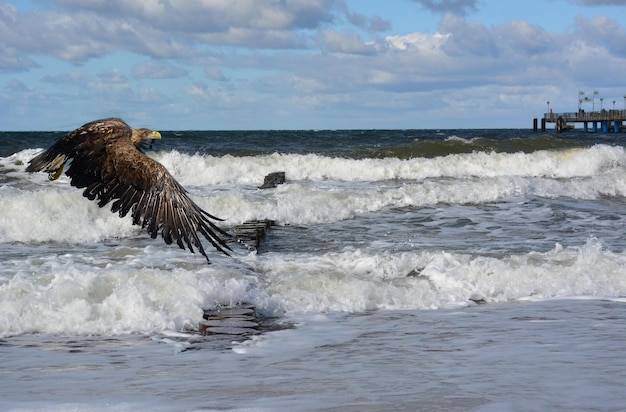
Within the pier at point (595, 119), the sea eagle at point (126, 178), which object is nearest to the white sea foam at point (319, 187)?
the sea eagle at point (126, 178)

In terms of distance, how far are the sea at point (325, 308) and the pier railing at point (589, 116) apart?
48326 mm

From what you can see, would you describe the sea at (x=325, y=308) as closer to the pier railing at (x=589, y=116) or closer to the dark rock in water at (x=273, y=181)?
the dark rock in water at (x=273, y=181)

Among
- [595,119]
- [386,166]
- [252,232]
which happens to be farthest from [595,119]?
[252,232]

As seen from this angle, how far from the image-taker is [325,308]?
8.37 metres

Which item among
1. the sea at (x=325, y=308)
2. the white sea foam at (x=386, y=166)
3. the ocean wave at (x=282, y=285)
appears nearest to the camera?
the sea at (x=325, y=308)

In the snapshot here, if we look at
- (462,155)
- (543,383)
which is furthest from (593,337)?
(462,155)

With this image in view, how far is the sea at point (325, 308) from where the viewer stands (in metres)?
5.21

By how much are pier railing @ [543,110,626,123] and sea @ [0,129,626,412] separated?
4833 centimetres

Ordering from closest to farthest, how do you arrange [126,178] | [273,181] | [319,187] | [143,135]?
1. [126,178]
2. [143,135]
3. [273,181]
4. [319,187]

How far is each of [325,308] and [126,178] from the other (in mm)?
2652

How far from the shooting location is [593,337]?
22.0 feet

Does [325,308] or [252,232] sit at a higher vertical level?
[252,232]

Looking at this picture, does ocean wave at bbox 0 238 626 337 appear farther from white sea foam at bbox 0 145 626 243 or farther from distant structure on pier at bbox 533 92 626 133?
distant structure on pier at bbox 533 92 626 133

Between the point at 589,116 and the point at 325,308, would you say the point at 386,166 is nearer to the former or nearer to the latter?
the point at 325,308
